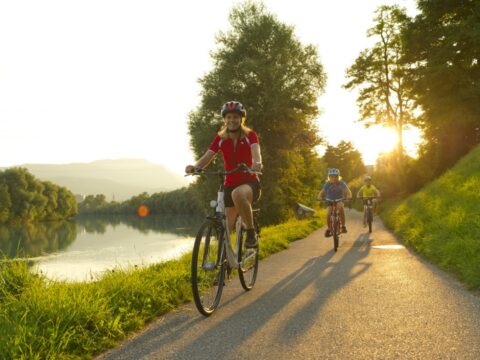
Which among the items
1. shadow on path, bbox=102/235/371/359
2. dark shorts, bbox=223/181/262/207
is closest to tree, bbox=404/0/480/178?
shadow on path, bbox=102/235/371/359

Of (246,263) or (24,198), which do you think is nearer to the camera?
(246,263)

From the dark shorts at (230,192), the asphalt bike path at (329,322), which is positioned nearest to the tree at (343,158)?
the asphalt bike path at (329,322)

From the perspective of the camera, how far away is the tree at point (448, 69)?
2027 cm

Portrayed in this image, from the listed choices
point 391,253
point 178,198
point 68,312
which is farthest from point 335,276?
point 178,198

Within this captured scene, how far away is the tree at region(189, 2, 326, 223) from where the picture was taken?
24.2 metres

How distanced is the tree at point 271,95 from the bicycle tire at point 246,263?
17533mm

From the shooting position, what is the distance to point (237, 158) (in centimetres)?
523

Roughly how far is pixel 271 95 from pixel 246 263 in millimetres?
19457

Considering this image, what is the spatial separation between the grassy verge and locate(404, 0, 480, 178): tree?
19231 millimetres

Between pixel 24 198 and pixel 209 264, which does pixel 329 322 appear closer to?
pixel 209 264

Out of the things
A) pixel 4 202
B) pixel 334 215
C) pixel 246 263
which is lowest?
pixel 246 263

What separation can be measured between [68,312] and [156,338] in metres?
0.80

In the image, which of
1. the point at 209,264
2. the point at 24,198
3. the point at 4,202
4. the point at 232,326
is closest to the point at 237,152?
the point at 209,264

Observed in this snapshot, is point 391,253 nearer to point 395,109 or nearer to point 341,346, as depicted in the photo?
point 341,346
